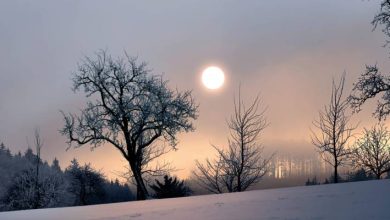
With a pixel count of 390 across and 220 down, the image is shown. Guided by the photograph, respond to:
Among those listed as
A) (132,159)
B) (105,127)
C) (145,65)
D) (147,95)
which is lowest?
(132,159)

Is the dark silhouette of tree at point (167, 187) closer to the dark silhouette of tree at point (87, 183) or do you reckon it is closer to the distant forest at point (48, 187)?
the distant forest at point (48, 187)

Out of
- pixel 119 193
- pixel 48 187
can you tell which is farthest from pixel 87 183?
pixel 119 193

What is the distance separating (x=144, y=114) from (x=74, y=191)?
48.4 metres

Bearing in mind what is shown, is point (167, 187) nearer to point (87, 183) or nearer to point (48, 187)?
point (48, 187)

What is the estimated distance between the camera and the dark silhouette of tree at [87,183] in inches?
2520

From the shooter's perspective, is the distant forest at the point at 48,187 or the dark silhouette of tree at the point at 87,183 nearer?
the distant forest at the point at 48,187

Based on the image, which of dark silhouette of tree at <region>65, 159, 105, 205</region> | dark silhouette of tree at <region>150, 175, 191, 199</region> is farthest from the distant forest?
dark silhouette of tree at <region>150, 175, 191, 199</region>

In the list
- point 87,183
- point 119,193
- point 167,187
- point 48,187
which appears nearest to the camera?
point 167,187

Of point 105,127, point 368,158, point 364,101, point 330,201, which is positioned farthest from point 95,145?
point 368,158

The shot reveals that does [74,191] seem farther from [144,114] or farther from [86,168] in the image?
[144,114]

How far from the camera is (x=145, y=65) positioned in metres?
26.1

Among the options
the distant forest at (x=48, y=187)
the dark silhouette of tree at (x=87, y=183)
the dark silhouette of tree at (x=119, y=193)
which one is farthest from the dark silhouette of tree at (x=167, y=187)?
the dark silhouette of tree at (x=119, y=193)

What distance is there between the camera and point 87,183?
6544 cm

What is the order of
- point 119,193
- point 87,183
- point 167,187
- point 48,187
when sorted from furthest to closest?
1. point 119,193
2. point 87,183
3. point 48,187
4. point 167,187
